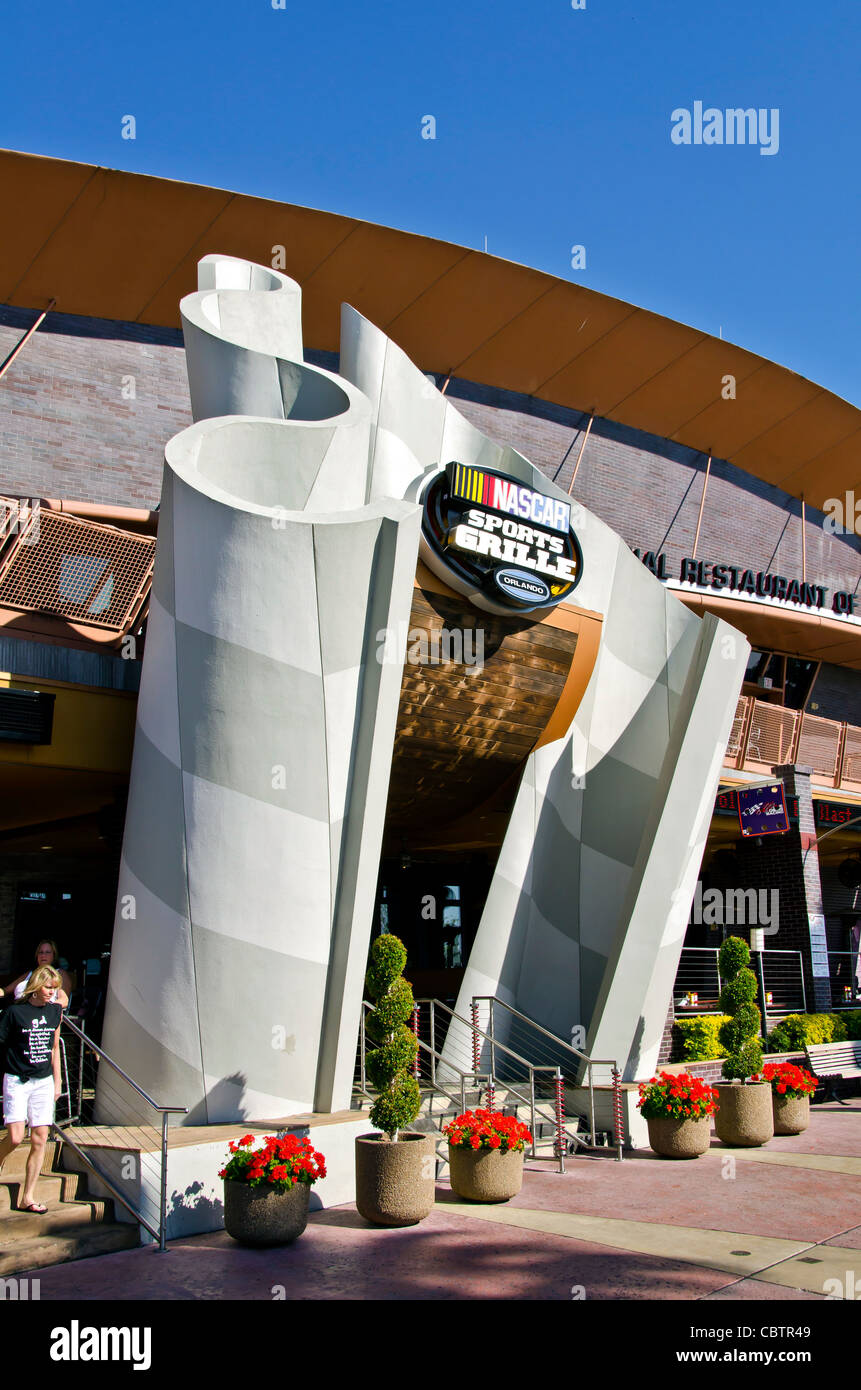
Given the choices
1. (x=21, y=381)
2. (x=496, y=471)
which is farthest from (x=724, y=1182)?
(x=21, y=381)

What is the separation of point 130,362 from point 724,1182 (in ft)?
54.4

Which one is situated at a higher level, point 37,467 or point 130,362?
point 130,362

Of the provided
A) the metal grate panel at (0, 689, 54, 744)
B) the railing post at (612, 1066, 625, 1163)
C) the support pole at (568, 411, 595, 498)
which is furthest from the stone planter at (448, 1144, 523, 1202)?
the support pole at (568, 411, 595, 498)

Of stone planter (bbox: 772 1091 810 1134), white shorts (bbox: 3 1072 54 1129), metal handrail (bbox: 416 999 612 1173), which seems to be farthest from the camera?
stone planter (bbox: 772 1091 810 1134)

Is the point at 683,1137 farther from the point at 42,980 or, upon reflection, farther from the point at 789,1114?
the point at 42,980

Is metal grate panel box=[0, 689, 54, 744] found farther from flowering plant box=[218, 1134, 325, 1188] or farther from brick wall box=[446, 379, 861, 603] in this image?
brick wall box=[446, 379, 861, 603]

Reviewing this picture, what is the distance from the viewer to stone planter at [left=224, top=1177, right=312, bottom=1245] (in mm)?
8398

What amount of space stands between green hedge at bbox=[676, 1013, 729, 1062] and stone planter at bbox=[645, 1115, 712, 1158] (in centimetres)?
399

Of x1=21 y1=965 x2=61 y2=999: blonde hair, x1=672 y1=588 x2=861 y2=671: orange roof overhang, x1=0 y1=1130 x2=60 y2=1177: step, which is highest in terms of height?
x1=672 y1=588 x2=861 y2=671: orange roof overhang

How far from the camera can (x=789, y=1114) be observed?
1430cm

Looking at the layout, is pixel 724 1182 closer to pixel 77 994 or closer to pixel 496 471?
pixel 496 471

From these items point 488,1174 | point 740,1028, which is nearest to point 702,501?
point 740,1028
